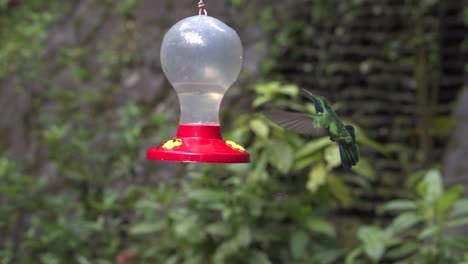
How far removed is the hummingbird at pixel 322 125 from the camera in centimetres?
235

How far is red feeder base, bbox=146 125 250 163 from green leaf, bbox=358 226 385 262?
49.1 inches

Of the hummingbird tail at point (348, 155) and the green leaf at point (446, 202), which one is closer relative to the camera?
the hummingbird tail at point (348, 155)

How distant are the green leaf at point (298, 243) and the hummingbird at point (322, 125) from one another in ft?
4.55

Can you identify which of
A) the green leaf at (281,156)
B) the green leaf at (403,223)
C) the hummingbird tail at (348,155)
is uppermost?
the hummingbird tail at (348,155)

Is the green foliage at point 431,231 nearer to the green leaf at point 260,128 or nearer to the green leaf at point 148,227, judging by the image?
the green leaf at point 260,128

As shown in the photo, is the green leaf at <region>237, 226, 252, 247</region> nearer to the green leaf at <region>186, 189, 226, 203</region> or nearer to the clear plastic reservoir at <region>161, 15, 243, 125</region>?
the green leaf at <region>186, 189, 226, 203</region>

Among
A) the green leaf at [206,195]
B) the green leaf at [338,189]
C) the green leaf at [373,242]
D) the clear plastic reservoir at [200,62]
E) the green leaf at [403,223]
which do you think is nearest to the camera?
the clear plastic reservoir at [200,62]

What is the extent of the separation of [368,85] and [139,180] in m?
1.89

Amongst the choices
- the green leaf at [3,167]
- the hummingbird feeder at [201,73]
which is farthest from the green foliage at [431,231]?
the green leaf at [3,167]

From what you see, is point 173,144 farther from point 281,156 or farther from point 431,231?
point 431,231

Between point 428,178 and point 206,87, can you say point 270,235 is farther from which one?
point 206,87

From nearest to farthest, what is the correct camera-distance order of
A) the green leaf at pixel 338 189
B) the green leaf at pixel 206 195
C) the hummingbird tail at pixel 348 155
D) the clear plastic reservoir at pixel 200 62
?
the hummingbird tail at pixel 348 155, the clear plastic reservoir at pixel 200 62, the green leaf at pixel 206 195, the green leaf at pixel 338 189

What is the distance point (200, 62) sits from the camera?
256 cm

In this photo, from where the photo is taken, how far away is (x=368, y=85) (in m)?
5.16
